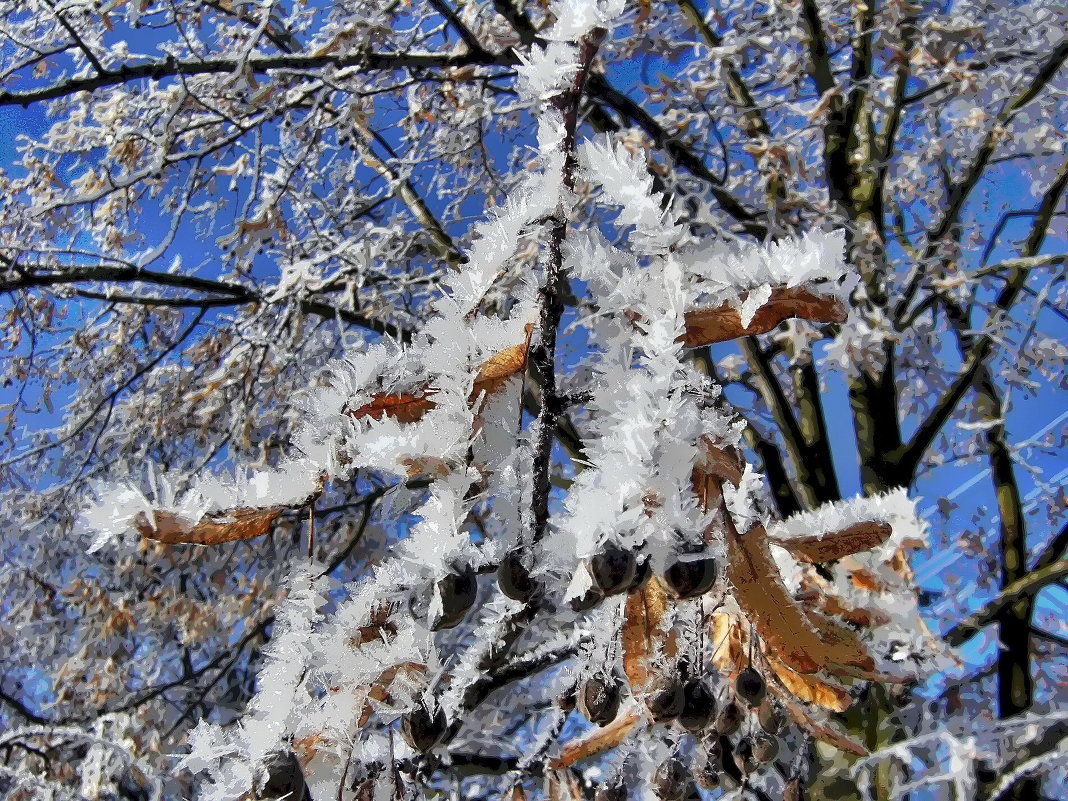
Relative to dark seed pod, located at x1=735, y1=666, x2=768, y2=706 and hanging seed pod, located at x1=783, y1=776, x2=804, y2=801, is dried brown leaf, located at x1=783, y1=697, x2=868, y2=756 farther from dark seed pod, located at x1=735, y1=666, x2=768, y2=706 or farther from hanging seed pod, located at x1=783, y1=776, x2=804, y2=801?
hanging seed pod, located at x1=783, y1=776, x2=804, y2=801

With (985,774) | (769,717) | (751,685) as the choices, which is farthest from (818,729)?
(985,774)

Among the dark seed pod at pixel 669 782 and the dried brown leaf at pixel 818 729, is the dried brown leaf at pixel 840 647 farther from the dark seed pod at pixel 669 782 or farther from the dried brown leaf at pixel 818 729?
the dark seed pod at pixel 669 782

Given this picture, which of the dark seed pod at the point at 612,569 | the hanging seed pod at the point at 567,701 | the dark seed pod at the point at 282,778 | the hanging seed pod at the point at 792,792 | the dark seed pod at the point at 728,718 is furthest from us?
the hanging seed pod at the point at 792,792

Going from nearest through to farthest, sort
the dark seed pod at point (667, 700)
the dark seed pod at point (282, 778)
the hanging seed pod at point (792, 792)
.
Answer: the dark seed pod at point (282, 778)
the dark seed pod at point (667, 700)
the hanging seed pod at point (792, 792)

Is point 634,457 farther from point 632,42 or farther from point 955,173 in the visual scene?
point 955,173

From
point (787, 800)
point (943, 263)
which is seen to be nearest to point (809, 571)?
point (787, 800)

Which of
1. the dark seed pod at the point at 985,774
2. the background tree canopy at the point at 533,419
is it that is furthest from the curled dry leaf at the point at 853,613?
the dark seed pod at the point at 985,774

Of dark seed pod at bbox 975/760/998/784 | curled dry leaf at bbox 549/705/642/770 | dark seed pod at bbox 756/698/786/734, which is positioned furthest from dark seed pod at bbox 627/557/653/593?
dark seed pod at bbox 975/760/998/784
